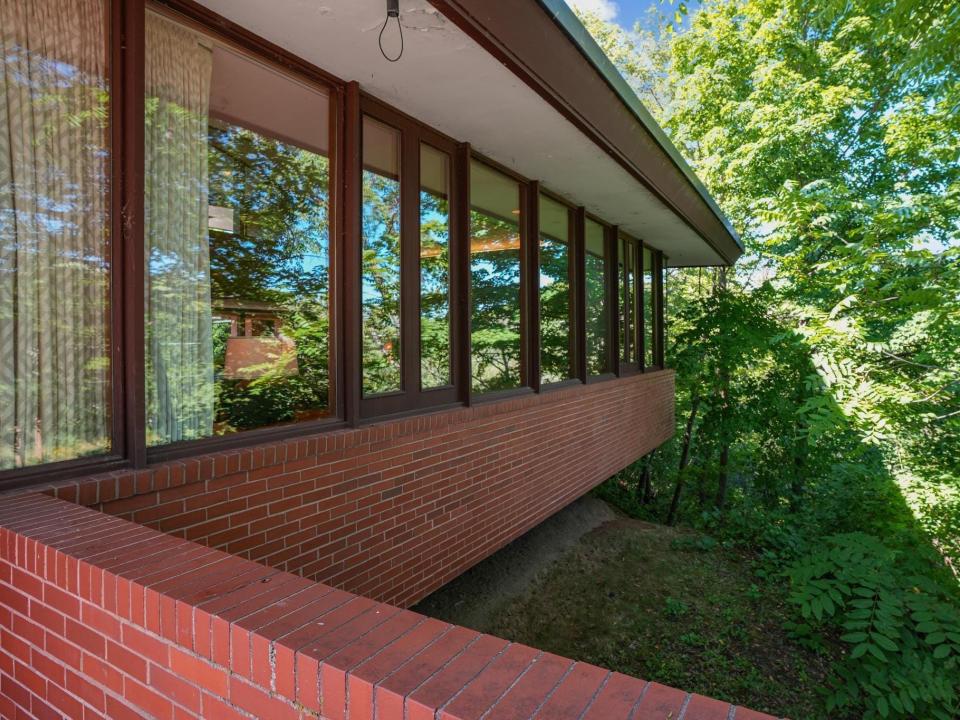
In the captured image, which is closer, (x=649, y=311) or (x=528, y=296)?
(x=528, y=296)

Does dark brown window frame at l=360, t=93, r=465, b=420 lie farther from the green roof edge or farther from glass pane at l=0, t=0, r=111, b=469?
glass pane at l=0, t=0, r=111, b=469

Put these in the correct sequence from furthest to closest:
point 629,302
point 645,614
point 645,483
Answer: point 645,483
point 629,302
point 645,614

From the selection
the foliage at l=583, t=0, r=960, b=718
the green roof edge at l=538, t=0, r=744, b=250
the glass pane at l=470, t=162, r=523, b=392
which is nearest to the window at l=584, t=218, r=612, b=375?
the glass pane at l=470, t=162, r=523, b=392

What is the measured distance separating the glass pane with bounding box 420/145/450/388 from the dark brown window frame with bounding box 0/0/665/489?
7cm

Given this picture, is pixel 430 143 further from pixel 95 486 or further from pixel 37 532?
pixel 37 532

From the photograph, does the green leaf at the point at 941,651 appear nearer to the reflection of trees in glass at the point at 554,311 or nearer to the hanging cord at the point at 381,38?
the reflection of trees in glass at the point at 554,311

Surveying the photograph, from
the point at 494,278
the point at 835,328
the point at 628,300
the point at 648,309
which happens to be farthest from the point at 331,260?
the point at 648,309

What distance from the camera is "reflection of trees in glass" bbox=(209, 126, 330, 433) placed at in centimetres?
279

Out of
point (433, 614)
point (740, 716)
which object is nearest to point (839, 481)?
point (433, 614)

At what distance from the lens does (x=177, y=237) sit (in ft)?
8.28

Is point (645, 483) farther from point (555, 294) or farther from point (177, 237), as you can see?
point (177, 237)

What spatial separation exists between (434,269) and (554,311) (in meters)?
2.14

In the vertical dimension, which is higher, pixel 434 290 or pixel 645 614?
pixel 434 290

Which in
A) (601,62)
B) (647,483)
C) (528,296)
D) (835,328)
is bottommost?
(647,483)
